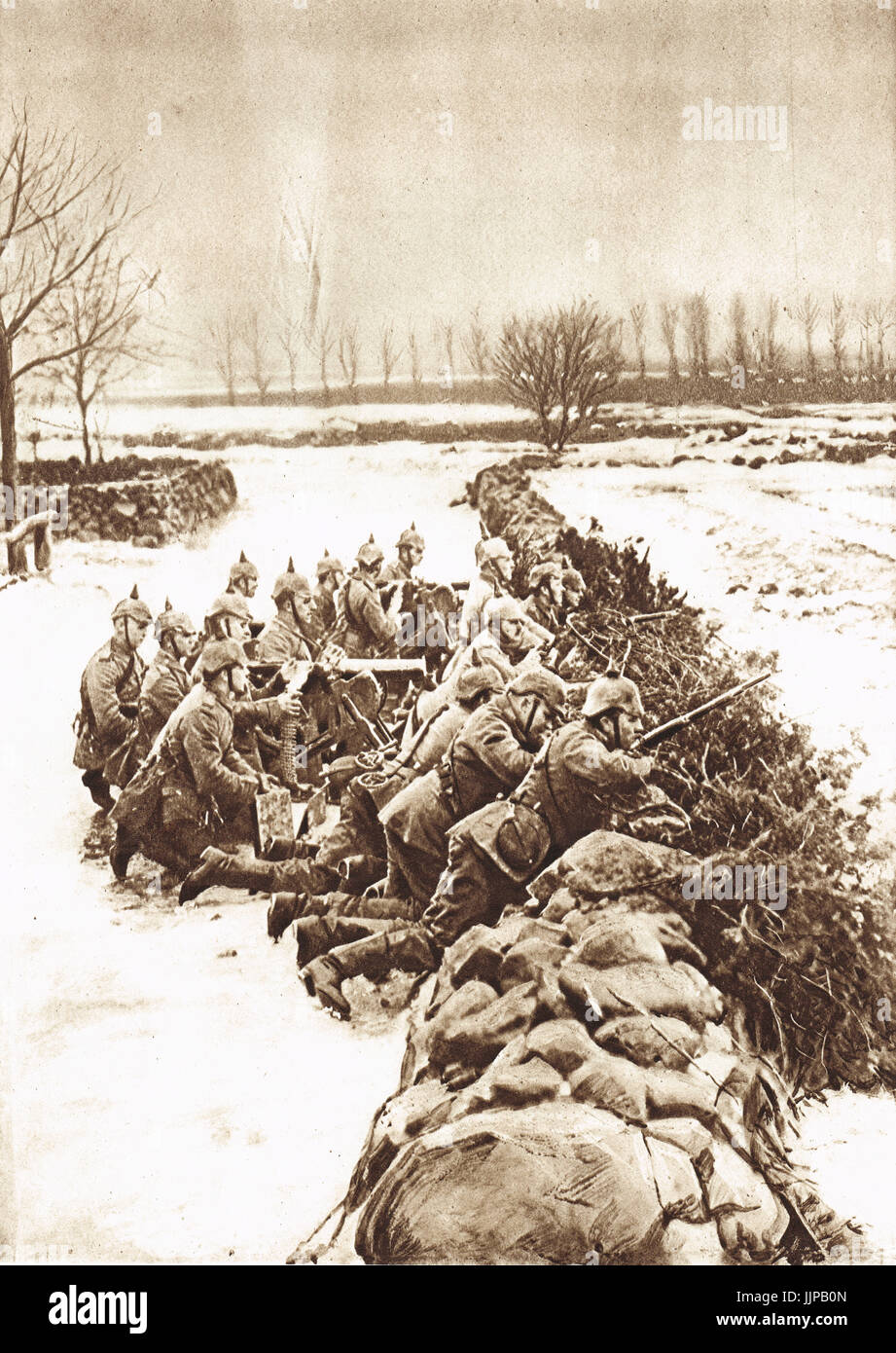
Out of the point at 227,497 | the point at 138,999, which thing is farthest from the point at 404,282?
the point at 138,999

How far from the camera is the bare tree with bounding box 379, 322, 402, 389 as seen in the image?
6426mm

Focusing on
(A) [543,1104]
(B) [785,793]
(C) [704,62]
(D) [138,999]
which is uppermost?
(C) [704,62]

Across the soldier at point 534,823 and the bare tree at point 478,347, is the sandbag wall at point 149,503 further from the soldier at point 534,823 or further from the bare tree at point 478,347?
the soldier at point 534,823

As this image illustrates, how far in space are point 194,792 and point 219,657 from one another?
26.5 inches

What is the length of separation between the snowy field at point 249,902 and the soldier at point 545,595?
1.16 ft

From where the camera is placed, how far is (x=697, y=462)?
6.38 m

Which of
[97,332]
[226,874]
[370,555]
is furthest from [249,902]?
[97,332]

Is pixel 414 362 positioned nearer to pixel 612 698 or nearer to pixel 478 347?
pixel 478 347

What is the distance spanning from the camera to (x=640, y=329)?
642 centimetres

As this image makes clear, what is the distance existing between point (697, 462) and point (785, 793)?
1.81 m

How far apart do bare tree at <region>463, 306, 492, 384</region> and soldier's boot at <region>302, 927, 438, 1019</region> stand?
116 inches

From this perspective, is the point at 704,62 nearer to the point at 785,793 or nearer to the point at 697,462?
the point at 697,462

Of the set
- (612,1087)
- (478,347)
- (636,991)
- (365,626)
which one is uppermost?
(478,347)

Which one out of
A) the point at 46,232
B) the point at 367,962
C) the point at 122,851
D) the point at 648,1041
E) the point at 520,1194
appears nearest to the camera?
the point at 520,1194
